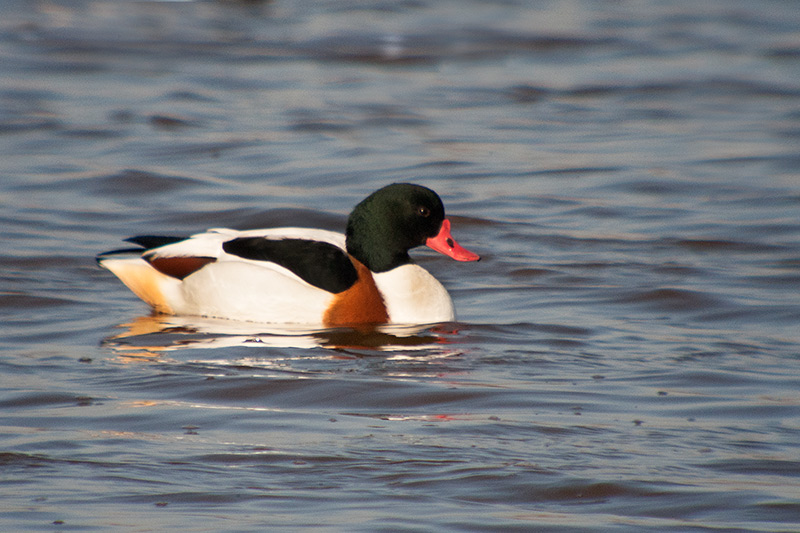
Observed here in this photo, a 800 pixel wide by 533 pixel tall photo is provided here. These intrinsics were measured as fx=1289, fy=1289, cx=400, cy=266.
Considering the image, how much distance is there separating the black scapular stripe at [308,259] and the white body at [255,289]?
40 millimetres

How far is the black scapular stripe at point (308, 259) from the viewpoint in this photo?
7734 millimetres

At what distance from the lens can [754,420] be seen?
19.0 feet

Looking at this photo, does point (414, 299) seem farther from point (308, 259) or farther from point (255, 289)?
point (255, 289)

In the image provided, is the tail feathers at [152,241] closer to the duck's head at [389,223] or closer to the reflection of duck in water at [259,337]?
the reflection of duck in water at [259,337]

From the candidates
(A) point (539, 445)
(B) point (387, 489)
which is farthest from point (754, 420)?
(B) point (387, 489)

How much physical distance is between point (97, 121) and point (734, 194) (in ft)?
23.3

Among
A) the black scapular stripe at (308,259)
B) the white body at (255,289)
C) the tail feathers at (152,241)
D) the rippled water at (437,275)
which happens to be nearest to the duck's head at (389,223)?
the white body at (255,289)

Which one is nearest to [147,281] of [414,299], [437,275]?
[414,299]

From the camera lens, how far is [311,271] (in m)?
7.74

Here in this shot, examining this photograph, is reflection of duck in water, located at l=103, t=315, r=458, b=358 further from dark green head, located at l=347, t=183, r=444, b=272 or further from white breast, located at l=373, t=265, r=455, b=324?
dark green head, located at l=347, t=183, r=444, b=272

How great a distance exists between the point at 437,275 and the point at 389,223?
148 cm

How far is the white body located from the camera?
7.75 metres

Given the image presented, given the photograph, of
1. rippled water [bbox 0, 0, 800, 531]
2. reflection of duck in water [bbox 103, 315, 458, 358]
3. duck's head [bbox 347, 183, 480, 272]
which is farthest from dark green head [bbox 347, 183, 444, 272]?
rippled water [bbox 0, 0, 800, 531]

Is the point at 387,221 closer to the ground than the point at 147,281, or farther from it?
farther from it
